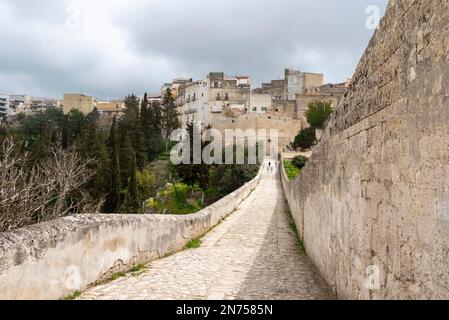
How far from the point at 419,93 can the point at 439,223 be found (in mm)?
859

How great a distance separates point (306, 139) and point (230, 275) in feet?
188

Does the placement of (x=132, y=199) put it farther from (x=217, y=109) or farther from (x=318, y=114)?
(x=217, y=109)

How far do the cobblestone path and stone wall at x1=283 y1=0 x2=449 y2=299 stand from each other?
3.25ft

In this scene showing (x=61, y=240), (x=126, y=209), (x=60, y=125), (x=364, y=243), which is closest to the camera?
(x=364, y=243)

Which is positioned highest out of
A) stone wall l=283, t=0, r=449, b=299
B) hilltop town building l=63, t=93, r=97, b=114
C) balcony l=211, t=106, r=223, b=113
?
hilltop town building l=63, t=93, r=97, b=114

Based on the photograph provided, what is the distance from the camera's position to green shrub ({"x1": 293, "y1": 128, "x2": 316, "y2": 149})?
61.1 meters

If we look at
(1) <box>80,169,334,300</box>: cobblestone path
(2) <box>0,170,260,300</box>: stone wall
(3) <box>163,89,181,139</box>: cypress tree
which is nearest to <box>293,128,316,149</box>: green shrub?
(3) <box>163,89,181,139</box>: cypress tree

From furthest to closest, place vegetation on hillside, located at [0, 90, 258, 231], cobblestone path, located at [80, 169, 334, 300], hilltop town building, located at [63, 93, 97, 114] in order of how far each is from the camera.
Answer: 1. hilltop town building, located at [63, 93, 97, 114]
2. vegetation on hillside, located at [0, 90, 258, 231]
3. cobblestone path, located at [80, 169, 334, 300]

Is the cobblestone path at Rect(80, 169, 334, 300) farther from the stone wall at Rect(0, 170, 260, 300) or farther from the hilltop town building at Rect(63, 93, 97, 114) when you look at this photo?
the hilltop town building at Rect(63, 93, 97, 114)

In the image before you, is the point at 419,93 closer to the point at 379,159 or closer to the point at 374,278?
the point at 379,159

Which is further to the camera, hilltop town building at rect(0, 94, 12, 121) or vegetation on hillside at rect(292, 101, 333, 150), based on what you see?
hilltop town building at rect(0, 94, 12, 121)

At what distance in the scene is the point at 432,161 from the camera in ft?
8.14

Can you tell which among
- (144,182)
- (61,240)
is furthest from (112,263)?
(144,182)
